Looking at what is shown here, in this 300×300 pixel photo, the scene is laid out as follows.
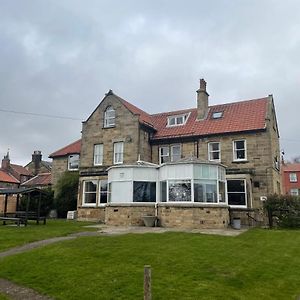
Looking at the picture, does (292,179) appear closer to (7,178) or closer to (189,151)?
(189,151)

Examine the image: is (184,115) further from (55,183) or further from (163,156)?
(55,183)

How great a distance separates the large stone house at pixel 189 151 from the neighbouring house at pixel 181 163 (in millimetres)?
67

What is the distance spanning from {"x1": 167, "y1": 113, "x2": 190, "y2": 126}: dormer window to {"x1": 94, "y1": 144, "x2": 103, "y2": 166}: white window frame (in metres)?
6.65

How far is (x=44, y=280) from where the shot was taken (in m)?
8.84

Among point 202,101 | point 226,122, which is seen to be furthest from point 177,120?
point 226,122

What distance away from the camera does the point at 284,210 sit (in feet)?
69.7

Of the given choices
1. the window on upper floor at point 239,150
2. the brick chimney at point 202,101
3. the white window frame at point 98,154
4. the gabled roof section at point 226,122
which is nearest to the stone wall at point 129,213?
the white window frame at point 98,154

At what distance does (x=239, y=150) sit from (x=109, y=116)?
38.5 ft

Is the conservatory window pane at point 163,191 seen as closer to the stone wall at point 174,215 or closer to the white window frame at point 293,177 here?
the stone wall at point 174,215

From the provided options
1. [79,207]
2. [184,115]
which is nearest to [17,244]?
[79,207]

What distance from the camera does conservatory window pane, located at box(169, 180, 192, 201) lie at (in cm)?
2161

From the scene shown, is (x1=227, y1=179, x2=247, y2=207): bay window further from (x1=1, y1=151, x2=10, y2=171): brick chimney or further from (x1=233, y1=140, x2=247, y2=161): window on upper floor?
(x1=1, y1=151, x2=10, y2=171): brick chimney

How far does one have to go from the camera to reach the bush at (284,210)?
21.2 meters

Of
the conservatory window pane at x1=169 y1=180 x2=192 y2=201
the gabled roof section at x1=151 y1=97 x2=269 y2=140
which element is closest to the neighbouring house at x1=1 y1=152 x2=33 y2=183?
the gabled roof section at x1=151 y1=97 x2=269 y2=140
